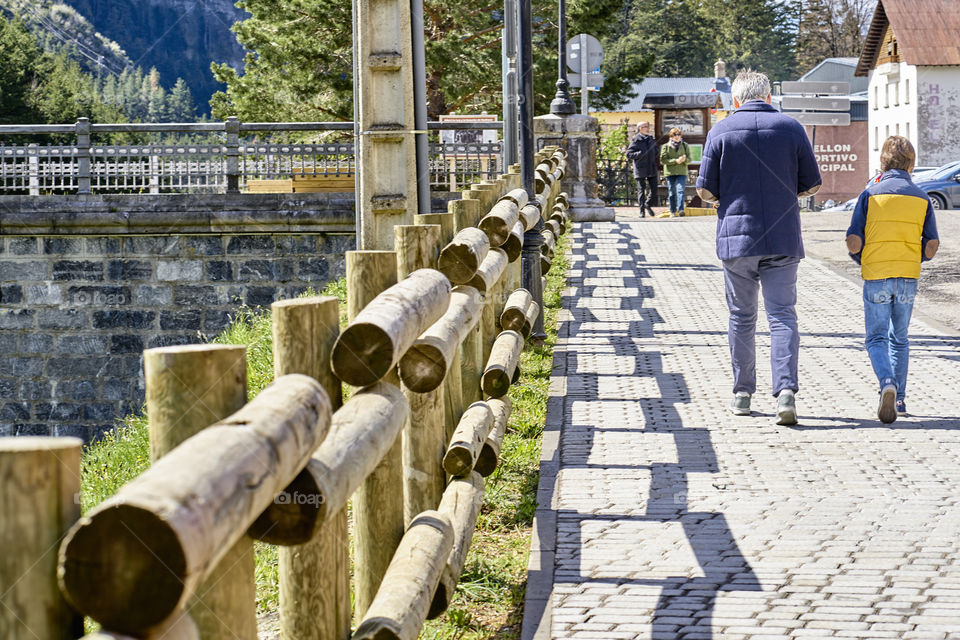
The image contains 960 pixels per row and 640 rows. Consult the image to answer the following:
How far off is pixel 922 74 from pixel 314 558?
52.2 metres

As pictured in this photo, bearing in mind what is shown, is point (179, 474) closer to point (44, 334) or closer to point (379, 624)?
point (379, 624)

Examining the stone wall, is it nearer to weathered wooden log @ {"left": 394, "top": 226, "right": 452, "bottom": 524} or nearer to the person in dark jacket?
the person in dark jacket

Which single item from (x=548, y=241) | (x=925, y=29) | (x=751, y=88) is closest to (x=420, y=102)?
(x=548, y=241)

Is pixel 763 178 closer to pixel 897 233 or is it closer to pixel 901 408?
pixel 897 233

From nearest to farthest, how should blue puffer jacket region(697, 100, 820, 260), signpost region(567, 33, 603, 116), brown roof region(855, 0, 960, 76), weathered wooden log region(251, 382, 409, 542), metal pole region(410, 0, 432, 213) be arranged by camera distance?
weathered wooden log region(251, 382, 409, 542) < blue puffer jacket region(697, 100, 820, 260) < metal pole region(410, 0, 432, 213) < signpost region(567, 33, 603, 116) < brown roof region(855, 0, 960, 76)

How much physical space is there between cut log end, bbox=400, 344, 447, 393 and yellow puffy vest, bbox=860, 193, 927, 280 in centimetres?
381

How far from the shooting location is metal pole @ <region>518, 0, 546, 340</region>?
948 centimetres

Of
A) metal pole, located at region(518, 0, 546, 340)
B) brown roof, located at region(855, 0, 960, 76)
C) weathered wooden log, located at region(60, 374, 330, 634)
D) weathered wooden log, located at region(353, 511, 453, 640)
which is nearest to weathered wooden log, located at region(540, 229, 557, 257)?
metal pole, located at region(518, 0, 546, 340)

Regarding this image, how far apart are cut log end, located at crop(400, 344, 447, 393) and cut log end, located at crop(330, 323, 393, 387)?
0.87 m

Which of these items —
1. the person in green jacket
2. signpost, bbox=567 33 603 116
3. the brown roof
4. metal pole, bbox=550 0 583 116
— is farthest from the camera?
the brown roof

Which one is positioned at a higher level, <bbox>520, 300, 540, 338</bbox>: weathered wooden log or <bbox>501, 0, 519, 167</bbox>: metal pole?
<bbox>501, 0, 519, 167</bbox>: metal pole

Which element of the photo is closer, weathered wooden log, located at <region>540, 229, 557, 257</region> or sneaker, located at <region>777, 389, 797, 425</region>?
sneaker, located at <region>777, 389, 797, 425</region>

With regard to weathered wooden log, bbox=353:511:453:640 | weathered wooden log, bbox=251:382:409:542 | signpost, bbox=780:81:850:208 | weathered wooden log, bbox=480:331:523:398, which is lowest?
weathered wooden log, bbox=353:511:453:640

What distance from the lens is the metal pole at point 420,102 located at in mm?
9430
